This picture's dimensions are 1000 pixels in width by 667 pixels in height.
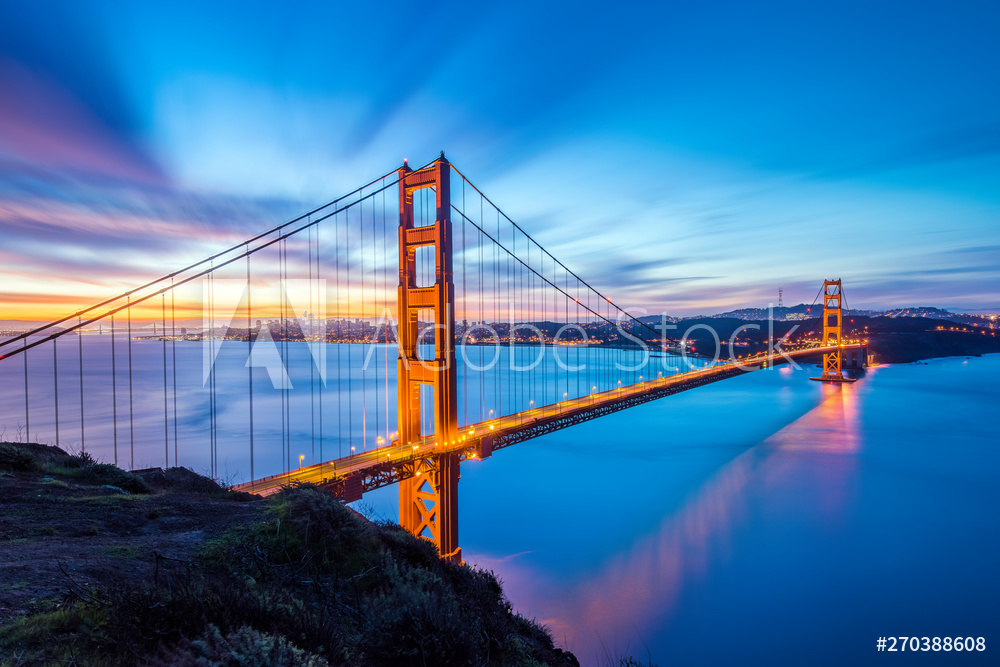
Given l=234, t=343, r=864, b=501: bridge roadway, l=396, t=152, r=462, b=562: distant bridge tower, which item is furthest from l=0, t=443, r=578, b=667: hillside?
l=396, t=152, r=462, b=562: distant bridge tower

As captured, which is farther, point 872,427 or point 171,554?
point 872,427

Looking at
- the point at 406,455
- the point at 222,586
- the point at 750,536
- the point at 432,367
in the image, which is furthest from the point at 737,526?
the point at 222,586

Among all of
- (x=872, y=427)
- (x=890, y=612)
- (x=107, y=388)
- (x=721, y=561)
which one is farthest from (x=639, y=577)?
(x=107, y=388)

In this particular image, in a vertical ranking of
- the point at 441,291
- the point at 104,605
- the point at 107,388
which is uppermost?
the point at 441,291

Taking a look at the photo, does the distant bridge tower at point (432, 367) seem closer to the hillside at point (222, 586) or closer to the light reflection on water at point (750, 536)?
the light reflection on water at point (750, 536)

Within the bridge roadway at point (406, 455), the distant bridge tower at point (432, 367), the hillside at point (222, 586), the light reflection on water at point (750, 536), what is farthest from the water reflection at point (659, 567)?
the bridge roadway at point (406, 455)

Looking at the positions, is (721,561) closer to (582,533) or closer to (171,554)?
(582,533)

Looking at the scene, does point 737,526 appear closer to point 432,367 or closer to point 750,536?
point 750,536
